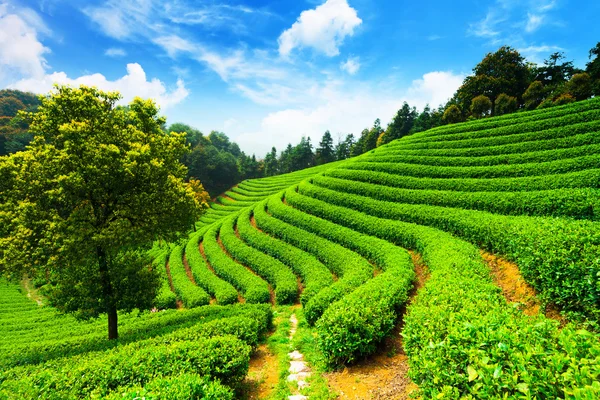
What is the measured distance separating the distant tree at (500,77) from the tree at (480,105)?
12.4ft

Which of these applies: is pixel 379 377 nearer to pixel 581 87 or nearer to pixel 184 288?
pixel 184 288

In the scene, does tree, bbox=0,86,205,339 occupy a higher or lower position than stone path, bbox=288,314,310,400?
higher

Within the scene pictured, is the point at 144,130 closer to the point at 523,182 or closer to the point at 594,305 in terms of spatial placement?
the point at 594,305

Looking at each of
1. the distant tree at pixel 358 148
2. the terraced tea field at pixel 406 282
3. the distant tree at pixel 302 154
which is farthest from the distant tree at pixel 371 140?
the terraced tea field at pixel 406 282

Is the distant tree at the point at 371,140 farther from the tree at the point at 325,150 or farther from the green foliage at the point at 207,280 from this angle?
the green foliage at the point at 207,280

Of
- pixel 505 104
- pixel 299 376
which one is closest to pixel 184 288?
pixel 299 376

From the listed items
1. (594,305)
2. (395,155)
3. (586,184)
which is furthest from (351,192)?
(594,305)

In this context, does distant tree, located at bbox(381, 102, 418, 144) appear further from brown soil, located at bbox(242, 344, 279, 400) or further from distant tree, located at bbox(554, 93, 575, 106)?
brown soil, located at bbox(242, 344, 279, 400)

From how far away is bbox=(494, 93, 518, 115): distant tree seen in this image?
40.7 meters

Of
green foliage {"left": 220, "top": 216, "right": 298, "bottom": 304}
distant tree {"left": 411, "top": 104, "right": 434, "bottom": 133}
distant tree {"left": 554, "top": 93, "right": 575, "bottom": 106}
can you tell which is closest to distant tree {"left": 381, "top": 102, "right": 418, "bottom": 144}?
distant tree {"left": 411, "top": 104, "right": 434, "bottom": 133}

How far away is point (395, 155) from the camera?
3116 centimetres

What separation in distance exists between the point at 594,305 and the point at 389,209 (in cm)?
1501

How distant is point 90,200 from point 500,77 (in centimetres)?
5782

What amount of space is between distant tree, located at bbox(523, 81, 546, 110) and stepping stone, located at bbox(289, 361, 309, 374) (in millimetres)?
48631
